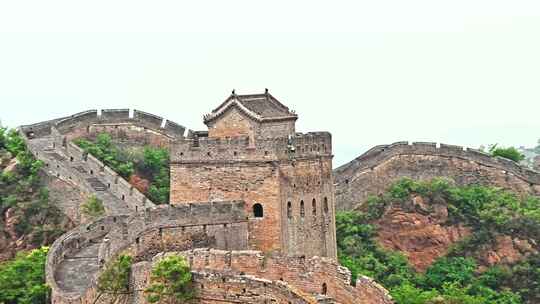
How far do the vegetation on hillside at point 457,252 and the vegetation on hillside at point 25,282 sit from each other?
12709 millimetres

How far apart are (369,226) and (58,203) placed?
14069mm

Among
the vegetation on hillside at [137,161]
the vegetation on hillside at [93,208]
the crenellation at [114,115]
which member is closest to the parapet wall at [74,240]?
the vegetation on hillside at [93,208]

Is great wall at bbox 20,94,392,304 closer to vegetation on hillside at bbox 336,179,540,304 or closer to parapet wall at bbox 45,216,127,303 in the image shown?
parapet wall at bbox 45,216,127,303

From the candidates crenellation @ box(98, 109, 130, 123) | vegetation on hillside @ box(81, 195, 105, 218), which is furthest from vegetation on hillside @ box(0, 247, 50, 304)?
crenellation @ box(98, 109, 130, 123)

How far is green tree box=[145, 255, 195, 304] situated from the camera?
65.9ft

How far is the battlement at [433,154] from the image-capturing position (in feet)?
143

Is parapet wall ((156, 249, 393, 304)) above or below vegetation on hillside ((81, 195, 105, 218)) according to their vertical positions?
below

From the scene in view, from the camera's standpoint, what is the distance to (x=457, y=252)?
39438 millimetres

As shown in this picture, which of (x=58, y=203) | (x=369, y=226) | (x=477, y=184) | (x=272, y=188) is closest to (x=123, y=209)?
(x=58, y=203)

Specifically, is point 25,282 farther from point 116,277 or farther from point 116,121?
point 116,121

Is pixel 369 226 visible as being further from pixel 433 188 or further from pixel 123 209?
pixel 123 209

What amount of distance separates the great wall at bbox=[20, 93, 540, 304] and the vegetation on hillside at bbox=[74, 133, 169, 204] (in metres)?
1.72

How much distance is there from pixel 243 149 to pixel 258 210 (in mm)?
1829

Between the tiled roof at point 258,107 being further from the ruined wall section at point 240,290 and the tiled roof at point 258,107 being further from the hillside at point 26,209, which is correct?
the ruined wall section at point 240,290
